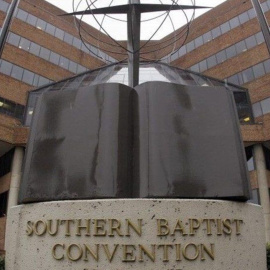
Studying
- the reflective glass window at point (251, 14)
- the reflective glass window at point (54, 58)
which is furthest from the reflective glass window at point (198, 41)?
the reflective glass window at point (54, 58)

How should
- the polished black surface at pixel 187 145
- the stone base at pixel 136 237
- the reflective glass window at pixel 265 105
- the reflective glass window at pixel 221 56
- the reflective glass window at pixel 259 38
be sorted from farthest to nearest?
the reflective glass window at pixel 221 56
the reflective glass window at pixel 259 38
the reflective glass window at pixel 265 105
the polished black surface at pixel 187 145
the stone base at pixel 136 237

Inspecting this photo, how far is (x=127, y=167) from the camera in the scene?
6.61m

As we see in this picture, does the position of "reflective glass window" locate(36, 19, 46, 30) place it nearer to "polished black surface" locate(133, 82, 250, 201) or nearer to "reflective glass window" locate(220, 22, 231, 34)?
"reflective glass window" locate(220, 22, 231, 34)

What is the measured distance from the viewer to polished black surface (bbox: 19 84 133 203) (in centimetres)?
630

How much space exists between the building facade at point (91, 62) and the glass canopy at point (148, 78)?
1.79 ft

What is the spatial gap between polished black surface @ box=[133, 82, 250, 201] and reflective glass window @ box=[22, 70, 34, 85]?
3224 cm

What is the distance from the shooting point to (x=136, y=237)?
5.55 m

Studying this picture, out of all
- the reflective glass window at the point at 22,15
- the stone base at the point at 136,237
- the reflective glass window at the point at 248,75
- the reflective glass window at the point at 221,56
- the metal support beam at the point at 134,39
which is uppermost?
the reflective glass window at the point at 22,15

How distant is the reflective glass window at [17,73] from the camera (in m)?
35.9

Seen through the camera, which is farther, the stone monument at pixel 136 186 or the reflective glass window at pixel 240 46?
the reflective glass window at pixel 240 46

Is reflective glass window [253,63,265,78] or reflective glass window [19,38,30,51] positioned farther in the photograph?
reflective glass window [19,38,30,51]

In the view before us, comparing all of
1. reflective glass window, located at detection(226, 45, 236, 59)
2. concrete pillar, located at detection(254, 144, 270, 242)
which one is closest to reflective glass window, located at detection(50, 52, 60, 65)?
reflective glass window, located at detection(226, 45, 236, 59)

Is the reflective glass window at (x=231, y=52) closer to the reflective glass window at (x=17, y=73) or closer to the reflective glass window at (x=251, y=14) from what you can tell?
the reflective glass window at (x=251, y=14)

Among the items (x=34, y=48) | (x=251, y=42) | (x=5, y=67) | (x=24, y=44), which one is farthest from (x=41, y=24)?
(x=251, y=42)
